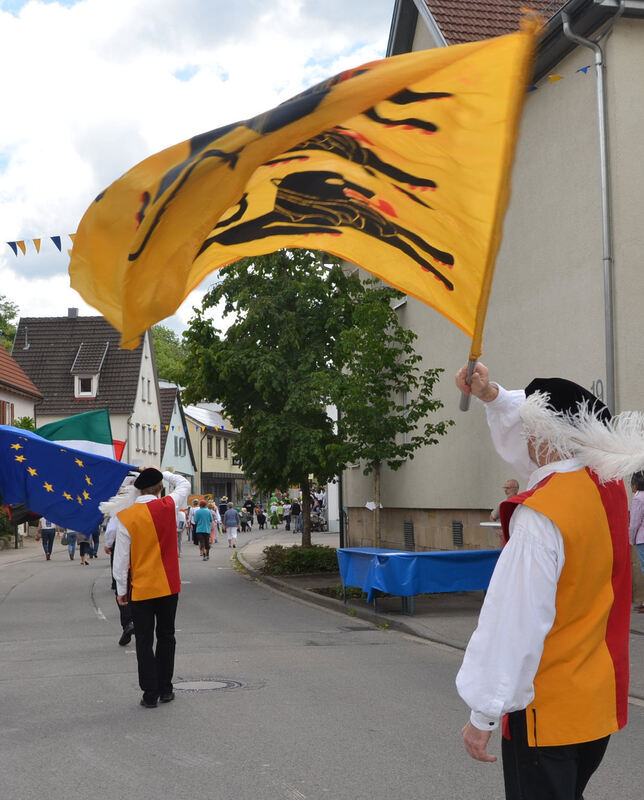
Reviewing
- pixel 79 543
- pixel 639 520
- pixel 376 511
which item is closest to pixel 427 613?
pixel 639 520

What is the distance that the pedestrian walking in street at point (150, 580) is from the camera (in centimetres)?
809

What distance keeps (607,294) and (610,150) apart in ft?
6.63

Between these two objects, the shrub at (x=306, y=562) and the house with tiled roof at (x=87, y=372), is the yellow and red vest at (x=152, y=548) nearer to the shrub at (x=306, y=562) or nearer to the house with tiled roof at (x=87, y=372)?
the shrub at (x=306, y=562)

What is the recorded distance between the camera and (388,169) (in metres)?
4.78

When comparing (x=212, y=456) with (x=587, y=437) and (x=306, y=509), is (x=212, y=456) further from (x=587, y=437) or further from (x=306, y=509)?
(x=587, y=437)

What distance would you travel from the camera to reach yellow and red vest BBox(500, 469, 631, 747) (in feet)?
9.77

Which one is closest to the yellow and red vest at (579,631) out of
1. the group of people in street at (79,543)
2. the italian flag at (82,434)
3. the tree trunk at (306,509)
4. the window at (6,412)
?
the italian flag at (82,434)

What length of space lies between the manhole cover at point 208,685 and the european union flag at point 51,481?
14.2 feet

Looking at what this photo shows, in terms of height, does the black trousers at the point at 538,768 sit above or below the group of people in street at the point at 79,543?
above

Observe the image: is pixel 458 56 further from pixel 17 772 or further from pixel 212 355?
pixel 212 355

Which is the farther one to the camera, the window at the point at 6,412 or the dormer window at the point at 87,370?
the dormer window at the point at 87,370

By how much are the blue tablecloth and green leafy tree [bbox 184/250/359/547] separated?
23.2ft

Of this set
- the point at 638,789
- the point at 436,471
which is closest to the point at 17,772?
the point at 638,789

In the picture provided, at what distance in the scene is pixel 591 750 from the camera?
3.09 metres
